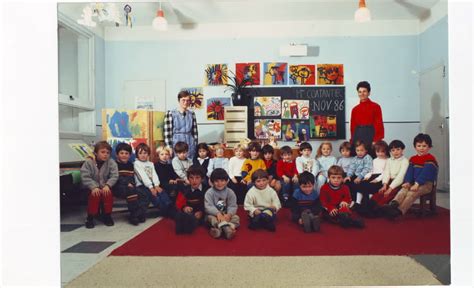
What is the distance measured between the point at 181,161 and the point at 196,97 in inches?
18.4

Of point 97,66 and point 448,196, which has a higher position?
point 97,66

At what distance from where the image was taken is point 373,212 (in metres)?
1.83

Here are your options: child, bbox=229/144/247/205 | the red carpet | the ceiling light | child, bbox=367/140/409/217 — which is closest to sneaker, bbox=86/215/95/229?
the red carpet

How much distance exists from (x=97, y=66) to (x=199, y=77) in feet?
1.71

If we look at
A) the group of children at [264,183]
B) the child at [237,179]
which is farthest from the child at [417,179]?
the child at [237,179]

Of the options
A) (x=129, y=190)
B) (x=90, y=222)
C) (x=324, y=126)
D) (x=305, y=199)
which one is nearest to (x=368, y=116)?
(x=324, y=126)

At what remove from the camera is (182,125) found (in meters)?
1.77

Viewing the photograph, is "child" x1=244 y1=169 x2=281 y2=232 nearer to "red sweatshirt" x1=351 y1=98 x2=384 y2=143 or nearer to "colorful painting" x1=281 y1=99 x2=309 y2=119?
"colorful painting" x1=281 y1=99 x2=309 y2=119

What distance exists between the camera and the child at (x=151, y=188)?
2.09 metres

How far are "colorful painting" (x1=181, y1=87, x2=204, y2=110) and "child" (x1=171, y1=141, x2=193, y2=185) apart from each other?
0.94ft

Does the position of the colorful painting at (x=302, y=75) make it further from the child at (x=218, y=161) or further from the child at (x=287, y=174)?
the child at (x=218, y=161)

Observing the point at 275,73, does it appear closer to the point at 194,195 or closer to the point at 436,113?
the point at 436,113
